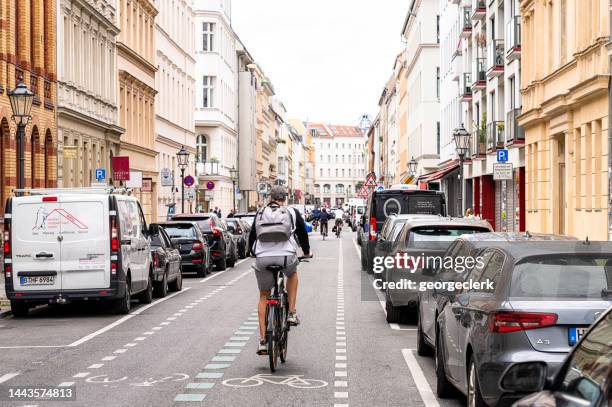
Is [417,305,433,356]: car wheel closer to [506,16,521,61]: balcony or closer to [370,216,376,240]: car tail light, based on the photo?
[370,216,376,240]: car tail light

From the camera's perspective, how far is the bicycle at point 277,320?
38.1ft

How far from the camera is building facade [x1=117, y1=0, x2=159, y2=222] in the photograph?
A: 173 ft

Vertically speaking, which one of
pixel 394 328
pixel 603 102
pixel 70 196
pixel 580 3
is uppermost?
pixel 580 3

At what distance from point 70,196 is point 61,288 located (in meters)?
1.46

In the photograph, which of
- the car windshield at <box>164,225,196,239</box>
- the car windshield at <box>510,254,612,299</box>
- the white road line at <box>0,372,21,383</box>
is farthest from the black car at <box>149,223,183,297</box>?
the car windshield at <box>510,254,612,299</box>

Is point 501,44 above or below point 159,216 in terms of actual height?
above

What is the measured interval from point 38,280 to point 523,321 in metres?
12.2

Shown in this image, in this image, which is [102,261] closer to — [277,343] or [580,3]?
[277,343]

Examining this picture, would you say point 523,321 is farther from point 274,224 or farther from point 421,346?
point 421,346

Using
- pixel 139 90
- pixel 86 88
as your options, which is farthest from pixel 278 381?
pixel 139 90

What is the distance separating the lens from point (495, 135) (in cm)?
4628

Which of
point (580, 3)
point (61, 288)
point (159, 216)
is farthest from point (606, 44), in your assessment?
point (159, 216)

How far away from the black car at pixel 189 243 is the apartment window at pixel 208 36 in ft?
200

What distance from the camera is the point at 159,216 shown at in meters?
62.8
